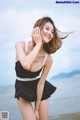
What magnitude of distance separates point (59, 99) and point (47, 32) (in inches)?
21.0

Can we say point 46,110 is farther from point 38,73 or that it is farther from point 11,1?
point 11,1

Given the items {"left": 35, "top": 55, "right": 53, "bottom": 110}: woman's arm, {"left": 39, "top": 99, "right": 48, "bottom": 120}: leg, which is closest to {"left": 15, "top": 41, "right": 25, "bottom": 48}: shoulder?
{"left": 35, "top": 55, "right": 53, "bottom": 110}: woman's arm

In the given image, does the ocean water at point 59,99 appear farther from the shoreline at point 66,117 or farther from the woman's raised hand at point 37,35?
the woman's raised hand at point 37,35

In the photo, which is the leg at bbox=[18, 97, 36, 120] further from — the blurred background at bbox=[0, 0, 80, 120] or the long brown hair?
the long brown hair

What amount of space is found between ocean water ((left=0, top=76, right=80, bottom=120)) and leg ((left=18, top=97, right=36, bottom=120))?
0.24 feet

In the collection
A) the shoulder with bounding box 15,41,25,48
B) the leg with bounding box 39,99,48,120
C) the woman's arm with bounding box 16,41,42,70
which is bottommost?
the leg with bounding box 39,99,48,120

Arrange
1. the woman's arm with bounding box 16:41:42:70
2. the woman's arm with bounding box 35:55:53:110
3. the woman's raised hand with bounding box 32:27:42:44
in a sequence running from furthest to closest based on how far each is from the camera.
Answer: the woman's arm with bounding box 35:55:53:110, the woman's raised hand with bounding box 32:27:42:44, the woman's arm with bounding box 16:41:42:70

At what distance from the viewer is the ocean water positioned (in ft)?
8.50

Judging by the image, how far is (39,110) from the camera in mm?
2574

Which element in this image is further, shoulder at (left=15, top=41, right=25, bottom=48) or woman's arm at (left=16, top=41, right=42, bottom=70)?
shoulder at (left=15, top=41, right=25, bottom=48)

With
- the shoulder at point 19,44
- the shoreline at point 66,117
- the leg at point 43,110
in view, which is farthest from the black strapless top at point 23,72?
the shoreline at point 66,117

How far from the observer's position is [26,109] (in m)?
2.50

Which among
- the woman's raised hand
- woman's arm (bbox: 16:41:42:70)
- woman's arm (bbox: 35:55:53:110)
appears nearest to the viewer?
woman's arm (bbox: 16:41:42:70)

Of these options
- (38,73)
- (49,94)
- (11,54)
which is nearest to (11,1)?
(11,54)
